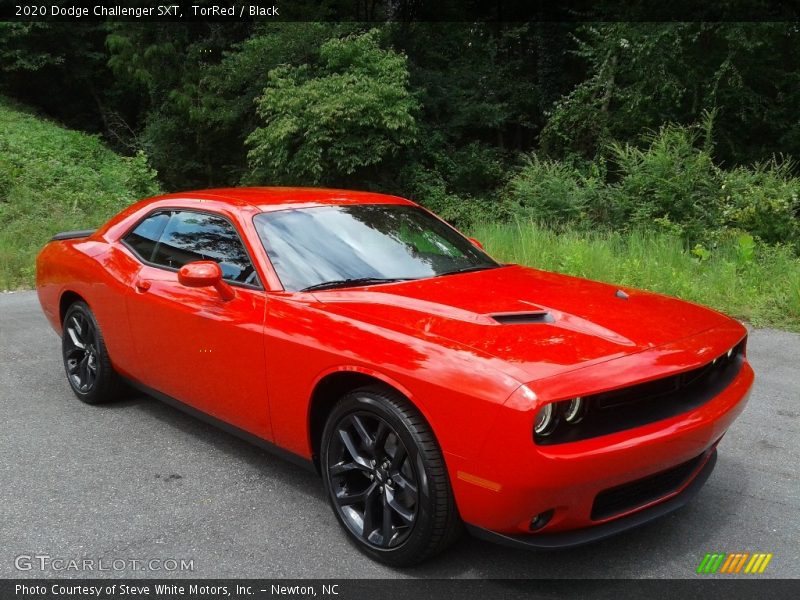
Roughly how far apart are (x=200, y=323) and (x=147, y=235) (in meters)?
1.16

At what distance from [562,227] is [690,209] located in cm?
210

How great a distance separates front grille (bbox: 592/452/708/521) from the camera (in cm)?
258

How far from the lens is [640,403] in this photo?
2648 mm

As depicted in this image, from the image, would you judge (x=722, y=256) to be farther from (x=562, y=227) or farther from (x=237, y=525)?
(x=237, y=525)

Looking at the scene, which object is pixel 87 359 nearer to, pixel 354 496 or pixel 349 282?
pixel 349 282

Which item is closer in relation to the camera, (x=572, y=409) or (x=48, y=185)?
(x=572, y=409)

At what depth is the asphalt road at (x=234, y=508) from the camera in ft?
9.30

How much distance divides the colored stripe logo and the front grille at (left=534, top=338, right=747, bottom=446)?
0.62 metres

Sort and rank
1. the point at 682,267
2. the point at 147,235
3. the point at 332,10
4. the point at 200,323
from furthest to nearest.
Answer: the point at 332,10 < the point at 682,267 < the point at 147,235 < the point at 200,323

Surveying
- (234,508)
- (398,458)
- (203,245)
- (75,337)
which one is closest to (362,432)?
(398,458)

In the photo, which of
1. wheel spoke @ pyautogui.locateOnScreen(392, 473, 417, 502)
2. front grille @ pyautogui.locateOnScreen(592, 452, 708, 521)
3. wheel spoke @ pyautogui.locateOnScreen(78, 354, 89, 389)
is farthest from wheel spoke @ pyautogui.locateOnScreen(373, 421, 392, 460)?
wheel spoke @ pyautogui.locateOnScreen(78, 354, 89, 389)

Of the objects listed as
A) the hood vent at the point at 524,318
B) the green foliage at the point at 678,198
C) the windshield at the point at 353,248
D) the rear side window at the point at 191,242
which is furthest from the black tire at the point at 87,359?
the green foliage at the point at 678,198

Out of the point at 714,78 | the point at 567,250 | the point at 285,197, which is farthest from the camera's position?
the point at 714,78

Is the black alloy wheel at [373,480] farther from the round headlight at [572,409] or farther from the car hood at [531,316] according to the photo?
the round headlight at [572,409]
